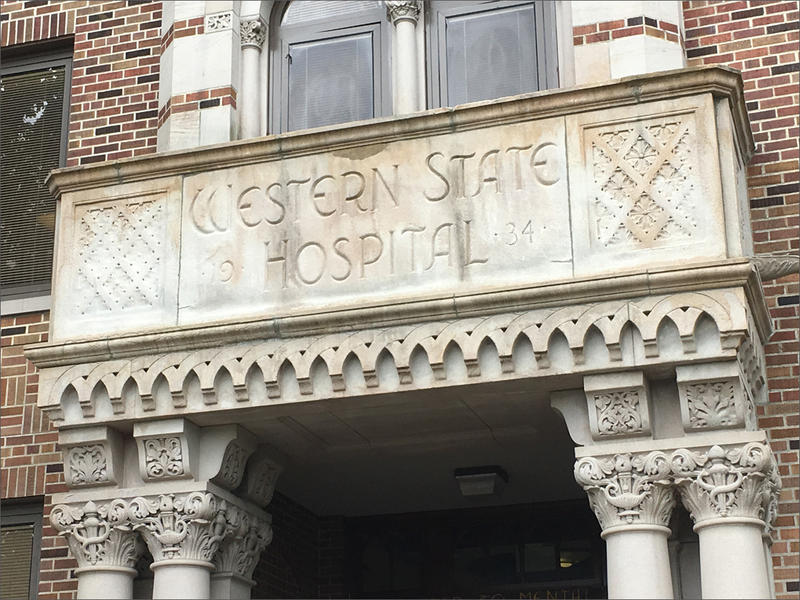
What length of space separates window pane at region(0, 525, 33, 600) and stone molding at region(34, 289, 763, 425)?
175 cm

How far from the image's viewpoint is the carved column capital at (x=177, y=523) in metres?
8.50

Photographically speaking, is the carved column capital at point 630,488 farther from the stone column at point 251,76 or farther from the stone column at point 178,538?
the stone column at point 251,76

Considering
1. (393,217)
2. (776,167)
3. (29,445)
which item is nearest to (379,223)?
(393,217)

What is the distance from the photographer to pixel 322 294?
8430 mm

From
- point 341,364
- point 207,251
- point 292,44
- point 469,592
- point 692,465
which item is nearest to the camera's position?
point 692,465

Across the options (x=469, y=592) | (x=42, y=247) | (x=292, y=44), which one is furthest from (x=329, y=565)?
(x=292, y=44)

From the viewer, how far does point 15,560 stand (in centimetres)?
1012

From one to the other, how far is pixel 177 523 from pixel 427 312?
2065 millimetres

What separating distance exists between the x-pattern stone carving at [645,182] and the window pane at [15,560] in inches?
195

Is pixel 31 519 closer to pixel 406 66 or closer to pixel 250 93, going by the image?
pixel 250 93

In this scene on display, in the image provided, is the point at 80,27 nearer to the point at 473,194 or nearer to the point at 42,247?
the point at 42,247

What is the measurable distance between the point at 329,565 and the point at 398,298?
13.7ft

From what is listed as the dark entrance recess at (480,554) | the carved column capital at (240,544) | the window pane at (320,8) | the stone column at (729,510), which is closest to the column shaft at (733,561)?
the stone column at (729,510)

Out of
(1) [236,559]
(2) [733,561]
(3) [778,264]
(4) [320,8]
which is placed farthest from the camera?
(4) [320,8]
